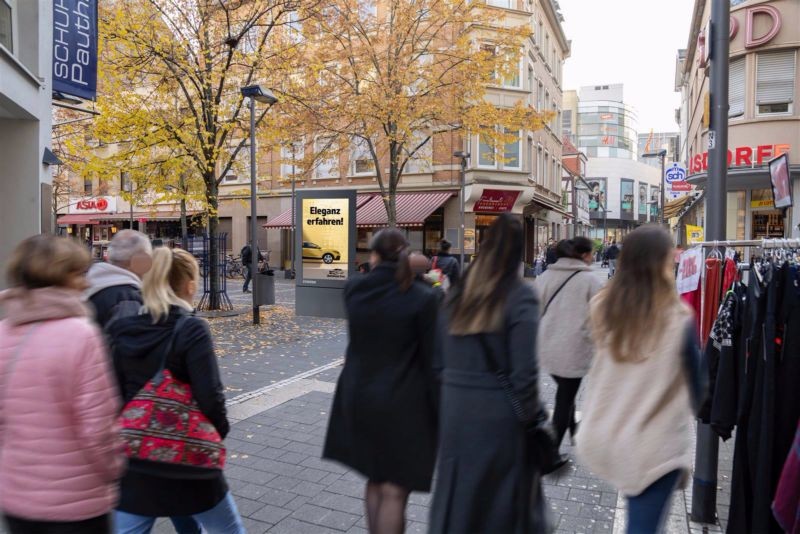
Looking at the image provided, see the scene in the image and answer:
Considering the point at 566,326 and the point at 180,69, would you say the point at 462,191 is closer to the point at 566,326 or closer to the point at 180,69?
the point at 180,69

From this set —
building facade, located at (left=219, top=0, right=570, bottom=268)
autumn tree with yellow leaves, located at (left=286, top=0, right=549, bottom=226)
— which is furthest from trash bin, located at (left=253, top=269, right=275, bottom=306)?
building facade, located at (left=219, top=0, right=570, bottom=268)

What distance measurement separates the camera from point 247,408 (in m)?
6.82

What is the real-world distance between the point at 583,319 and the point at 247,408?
380cm

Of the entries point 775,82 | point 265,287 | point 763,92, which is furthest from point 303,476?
point 775,82

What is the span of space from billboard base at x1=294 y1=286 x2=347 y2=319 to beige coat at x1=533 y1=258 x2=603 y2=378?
9.38 m

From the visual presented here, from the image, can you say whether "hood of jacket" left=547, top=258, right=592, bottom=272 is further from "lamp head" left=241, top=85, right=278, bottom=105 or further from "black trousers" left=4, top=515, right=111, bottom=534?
"lamp head" left=241, top=85, right=278, bottom=105

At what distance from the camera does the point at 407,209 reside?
26.2 meters

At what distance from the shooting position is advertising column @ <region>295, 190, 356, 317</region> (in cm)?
1391

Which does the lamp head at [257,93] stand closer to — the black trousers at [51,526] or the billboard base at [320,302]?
the billboard base at [320,302]

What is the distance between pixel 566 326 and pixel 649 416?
257 cm

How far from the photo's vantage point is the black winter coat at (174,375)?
274 cm

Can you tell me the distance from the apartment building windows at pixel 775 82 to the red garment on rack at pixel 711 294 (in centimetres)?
1566

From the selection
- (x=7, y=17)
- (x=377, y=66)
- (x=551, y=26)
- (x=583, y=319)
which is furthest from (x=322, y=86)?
(x=551, y=26)

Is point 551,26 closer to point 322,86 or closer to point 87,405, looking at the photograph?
point 322,86
